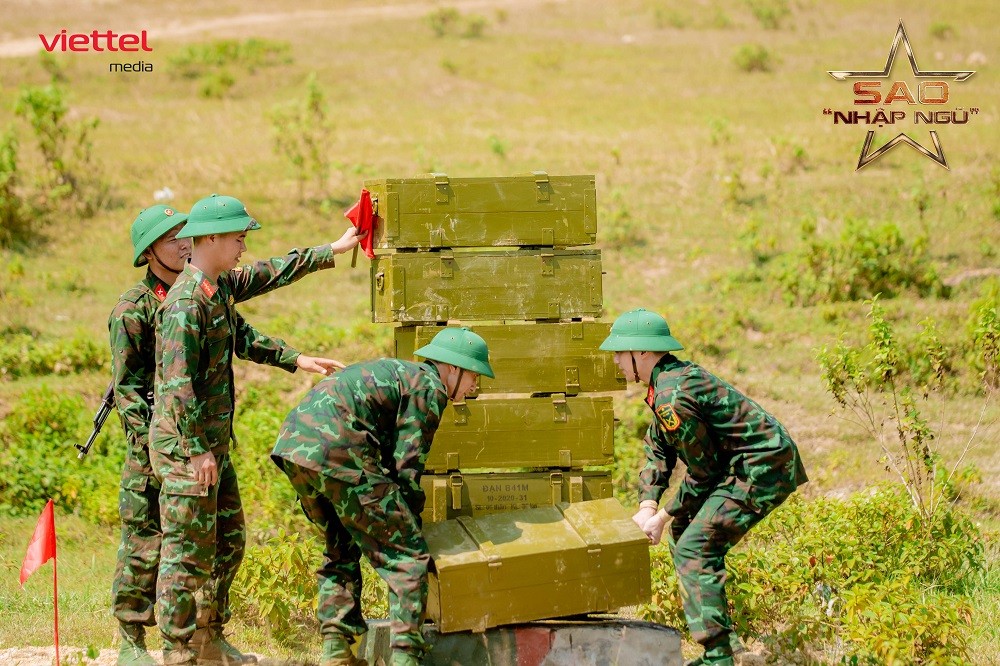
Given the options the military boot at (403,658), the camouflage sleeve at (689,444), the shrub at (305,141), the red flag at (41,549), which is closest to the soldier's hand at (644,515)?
the camouflage sleeve at (689,444)

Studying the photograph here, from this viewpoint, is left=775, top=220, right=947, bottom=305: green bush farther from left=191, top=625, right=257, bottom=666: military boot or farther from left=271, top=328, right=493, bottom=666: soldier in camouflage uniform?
left=191, top=625, right=257, bottom=666: military boot

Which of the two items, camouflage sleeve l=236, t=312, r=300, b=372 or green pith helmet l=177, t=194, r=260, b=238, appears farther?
camouflage sleeve l=236, t=312, r=300, b=372

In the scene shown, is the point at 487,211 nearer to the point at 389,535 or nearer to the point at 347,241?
the point at 347,241

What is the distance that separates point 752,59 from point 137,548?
2128cm

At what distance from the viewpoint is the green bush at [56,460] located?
8633 millimetres

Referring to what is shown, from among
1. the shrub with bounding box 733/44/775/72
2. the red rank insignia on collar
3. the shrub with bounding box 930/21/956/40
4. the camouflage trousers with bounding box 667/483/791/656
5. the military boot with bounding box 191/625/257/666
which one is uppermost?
the shrub with bounding box 930/21/956/40

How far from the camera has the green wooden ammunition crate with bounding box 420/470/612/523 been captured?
6.42 m

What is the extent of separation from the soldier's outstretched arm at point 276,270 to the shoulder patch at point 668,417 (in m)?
1.91

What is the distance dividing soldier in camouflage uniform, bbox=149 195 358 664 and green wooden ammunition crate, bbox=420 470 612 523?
4.02 feet

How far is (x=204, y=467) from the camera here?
17.5ft

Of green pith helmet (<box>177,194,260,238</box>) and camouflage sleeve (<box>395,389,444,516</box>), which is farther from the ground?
green pith helmet (<box>177,194,260,238</box>)

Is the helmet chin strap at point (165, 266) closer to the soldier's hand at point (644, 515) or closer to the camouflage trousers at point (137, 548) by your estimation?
the camouflage trousers at point (137, 548)

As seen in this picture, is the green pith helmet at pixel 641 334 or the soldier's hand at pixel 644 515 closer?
the green pith helmet at pixel 641 334

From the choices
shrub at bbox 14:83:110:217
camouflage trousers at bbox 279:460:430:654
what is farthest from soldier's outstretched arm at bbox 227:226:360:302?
shrub at bbox 14:83:110:217
